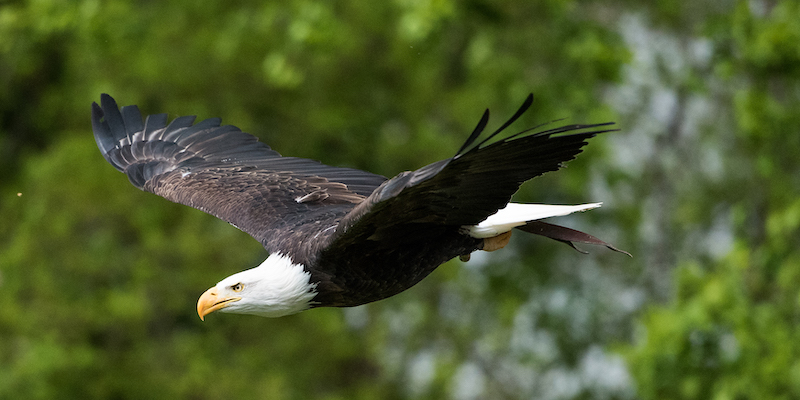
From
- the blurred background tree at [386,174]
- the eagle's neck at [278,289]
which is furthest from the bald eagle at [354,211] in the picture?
the blurred background tree at [386,174]

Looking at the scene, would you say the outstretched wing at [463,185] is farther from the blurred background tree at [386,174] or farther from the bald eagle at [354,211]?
the blurred background tree at [386,174]

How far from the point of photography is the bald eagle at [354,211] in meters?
3.70

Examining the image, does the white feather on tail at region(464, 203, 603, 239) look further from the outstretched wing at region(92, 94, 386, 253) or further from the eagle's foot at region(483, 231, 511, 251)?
the outstretched wing at region(92, 94, 386, 253)

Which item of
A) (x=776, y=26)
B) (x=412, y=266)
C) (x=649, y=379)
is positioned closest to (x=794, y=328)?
(x=649, y=379)

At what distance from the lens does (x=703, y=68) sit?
1062 centimetres

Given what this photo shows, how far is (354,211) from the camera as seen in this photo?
374 centimetres

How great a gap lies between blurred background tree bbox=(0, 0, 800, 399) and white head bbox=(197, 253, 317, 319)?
217 inches

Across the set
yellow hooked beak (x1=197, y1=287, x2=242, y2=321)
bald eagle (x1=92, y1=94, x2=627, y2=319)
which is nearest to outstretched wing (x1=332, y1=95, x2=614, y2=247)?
bald eagle (x1=92, y1=94, x2=627, y2=319)

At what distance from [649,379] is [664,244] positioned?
3.75 metres

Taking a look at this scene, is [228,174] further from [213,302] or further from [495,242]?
[495,242]

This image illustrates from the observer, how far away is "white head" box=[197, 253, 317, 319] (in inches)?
167

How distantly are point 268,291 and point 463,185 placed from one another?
3.22 feet

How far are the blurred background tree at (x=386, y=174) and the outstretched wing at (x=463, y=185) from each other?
5.66 m

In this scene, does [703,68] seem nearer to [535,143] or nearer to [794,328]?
[794,328]
